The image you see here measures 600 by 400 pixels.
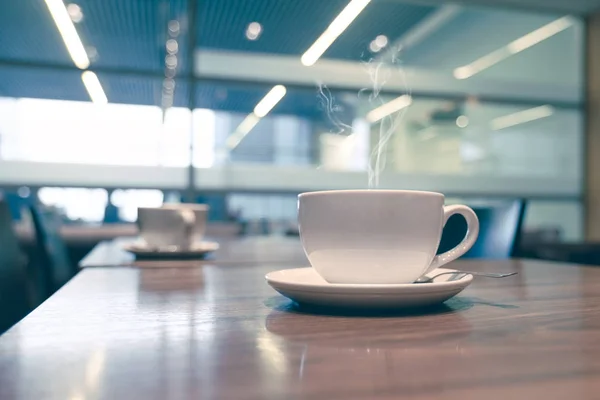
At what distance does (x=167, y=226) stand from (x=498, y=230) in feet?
2.88

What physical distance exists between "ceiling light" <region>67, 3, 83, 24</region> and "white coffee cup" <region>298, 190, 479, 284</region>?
4085 mm

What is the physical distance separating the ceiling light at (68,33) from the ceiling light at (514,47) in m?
3.03

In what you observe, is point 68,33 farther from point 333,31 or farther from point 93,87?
point 333,31

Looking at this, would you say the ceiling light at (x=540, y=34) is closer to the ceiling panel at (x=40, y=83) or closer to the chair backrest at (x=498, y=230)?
the ceiling panel at (x=40, y=83)

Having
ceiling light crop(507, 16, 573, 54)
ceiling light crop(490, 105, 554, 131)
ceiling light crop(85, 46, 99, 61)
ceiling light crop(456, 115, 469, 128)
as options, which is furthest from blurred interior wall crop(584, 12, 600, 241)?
ceiling light crop(85, 46, 99, 61)

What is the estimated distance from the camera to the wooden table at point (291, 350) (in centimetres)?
25

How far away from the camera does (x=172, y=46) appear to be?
4.30 meters

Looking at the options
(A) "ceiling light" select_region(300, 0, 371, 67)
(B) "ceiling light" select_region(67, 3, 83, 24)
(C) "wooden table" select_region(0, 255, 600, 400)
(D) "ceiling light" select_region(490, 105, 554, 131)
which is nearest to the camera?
(C) "wooden table" select_region(0, 255, 600, 400)

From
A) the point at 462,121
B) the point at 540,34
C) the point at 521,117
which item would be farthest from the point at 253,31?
the point at 540,34

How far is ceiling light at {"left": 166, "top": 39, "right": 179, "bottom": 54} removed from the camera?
4.28m

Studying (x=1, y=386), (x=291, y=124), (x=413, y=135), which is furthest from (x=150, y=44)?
(x=1, y=386)

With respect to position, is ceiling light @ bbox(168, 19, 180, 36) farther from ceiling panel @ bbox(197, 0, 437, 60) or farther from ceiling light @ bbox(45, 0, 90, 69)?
ceiling light @ bbox(45, 0, 90, 69)

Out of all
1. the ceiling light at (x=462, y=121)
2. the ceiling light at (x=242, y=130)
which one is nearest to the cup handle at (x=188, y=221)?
the ceiling light at (x=242, y=130)

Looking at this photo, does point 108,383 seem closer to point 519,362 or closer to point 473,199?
point 519,362
